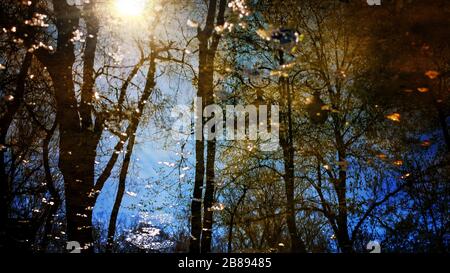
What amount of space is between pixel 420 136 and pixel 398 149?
147 cm

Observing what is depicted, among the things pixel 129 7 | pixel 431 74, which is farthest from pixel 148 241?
pixel 431 74

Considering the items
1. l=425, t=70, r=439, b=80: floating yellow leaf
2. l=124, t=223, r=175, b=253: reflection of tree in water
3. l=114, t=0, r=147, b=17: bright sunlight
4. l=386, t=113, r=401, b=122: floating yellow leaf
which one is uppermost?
l=114, t=0, r=147, b=17: bright sunlight

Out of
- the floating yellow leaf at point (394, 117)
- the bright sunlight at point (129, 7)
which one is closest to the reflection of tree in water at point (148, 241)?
the bright sunlight at point (129, 7)

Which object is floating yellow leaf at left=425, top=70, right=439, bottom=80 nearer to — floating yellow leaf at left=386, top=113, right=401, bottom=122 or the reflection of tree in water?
floating yellow leaf at left=386, top=113, right=401, bottom=122

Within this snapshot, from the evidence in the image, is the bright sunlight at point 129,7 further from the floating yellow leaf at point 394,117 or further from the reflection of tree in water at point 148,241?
the reflection of tree in water at point 148,241

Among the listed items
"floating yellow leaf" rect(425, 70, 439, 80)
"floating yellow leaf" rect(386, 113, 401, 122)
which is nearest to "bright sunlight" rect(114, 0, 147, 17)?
"floating yellow leaf" rect(386, 113, 401, 122)

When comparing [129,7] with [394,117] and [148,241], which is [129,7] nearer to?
[394,117]

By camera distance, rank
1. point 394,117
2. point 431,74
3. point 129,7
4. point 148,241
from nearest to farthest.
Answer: point 431,74
point 129,7
point 394,117
point 148,241

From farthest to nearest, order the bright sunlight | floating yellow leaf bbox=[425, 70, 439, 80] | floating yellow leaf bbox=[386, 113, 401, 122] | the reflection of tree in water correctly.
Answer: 1. the reflection of tree in water
2. floating yellow leaf bbox=[386, 113, 401, 122]
3. the bright sunlight
4. floating yellow leaf bbox=[425, 70, 439, 80]

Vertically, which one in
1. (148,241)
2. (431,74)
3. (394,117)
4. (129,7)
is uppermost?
(129,7)

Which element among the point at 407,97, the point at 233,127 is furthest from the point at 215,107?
the point at 407,97

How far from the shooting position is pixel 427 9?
12.0 metres
